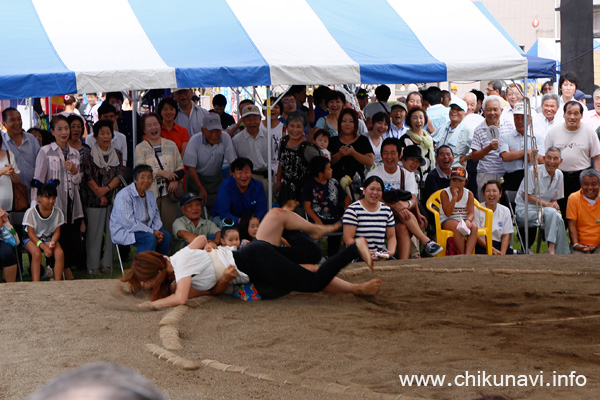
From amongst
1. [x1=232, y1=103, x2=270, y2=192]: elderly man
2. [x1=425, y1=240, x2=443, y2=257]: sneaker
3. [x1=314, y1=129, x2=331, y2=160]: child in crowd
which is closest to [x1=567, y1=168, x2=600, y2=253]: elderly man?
[x1=425, y1=240, x2=443, y2=257]: sneaker

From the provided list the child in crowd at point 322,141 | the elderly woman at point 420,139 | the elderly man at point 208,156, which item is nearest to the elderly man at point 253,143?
the elderly man at point 208,156

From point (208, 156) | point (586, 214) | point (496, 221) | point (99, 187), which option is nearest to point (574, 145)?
point (586, 214)

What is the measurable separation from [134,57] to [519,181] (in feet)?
12.3

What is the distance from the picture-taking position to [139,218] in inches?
246

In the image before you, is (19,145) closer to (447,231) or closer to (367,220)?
(367,220)

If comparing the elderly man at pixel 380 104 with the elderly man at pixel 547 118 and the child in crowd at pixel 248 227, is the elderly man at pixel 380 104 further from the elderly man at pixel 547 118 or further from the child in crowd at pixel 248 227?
the child in crowd at pixel 248 227

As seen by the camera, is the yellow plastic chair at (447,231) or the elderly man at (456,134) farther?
the elderly man at (456,134)

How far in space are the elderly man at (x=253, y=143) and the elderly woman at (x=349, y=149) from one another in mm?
639

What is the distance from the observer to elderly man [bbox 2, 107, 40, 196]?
643 cm

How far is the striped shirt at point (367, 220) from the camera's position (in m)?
6.43

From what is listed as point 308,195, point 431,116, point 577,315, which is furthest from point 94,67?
point 431,116

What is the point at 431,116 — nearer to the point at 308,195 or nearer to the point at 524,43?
the point at 308,195

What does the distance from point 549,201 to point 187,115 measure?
11.9 feet

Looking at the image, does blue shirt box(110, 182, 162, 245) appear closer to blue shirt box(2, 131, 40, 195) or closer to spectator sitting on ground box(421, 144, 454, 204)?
blue shirt box(2, 131, 40, 195)
